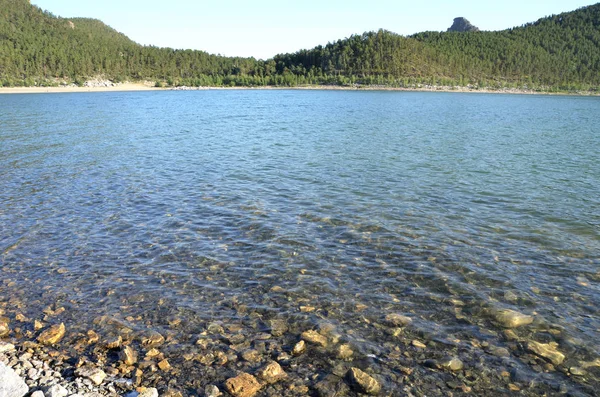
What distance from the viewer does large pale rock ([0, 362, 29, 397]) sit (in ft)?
20.3

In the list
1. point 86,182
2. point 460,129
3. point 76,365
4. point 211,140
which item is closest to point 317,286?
point 76,365

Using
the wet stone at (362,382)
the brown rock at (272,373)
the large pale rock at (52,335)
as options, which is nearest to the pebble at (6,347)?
the large pale rock at (52,335)

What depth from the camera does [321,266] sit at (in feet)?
40.5

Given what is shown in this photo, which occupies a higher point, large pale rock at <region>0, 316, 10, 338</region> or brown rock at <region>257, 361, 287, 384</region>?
brown rock at <region>257, 361, 287, 384</region>

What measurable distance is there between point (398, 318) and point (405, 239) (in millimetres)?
5052

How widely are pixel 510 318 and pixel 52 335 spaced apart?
9.92 meters

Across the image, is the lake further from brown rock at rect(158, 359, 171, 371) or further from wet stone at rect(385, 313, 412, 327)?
brown rock at rect(158, 359, 171, 371)

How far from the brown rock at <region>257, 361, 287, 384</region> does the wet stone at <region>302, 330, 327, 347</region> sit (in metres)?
1.12

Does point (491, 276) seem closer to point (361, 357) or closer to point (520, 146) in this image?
point (361, 357)

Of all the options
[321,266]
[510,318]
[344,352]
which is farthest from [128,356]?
[510,318]

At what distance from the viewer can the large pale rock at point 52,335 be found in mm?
8555

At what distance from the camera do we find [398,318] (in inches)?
380

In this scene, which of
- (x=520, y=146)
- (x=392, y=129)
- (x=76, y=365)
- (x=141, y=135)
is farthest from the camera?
(x=392, y=129)

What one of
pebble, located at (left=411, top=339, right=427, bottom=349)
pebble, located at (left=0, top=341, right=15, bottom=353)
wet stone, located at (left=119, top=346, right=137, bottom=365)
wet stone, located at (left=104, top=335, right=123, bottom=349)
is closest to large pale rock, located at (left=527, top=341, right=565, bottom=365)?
pebble, located at (left=411, top=339, right=427, bottom=349)
